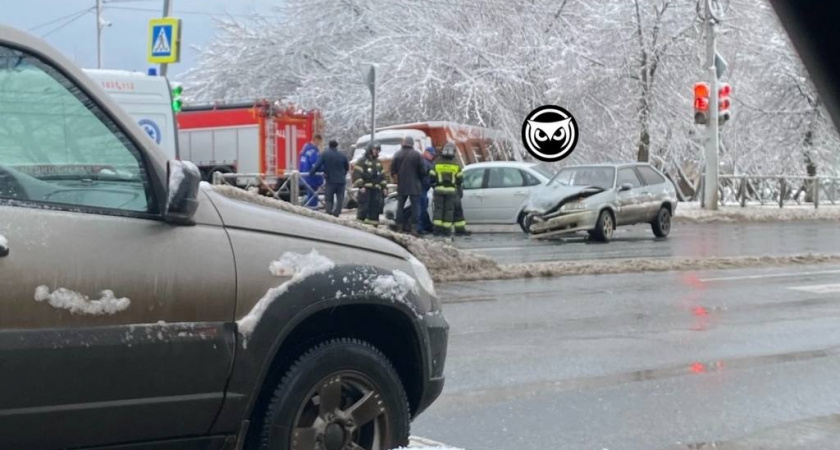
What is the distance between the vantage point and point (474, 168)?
23.6 meters

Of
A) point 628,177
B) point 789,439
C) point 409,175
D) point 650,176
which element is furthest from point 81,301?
point 650,176

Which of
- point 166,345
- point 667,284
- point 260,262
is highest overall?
point 260,262

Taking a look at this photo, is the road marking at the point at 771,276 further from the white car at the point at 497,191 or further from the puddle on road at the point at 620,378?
the white car at the point at 497,191

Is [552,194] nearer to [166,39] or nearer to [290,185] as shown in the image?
[290,185]

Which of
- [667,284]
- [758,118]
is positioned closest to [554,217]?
[667,284]

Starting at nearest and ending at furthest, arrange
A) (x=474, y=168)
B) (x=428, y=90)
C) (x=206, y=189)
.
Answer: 1. (x=206, y=189)
2. (x=474, y=168)
3. (x=428, y=90)

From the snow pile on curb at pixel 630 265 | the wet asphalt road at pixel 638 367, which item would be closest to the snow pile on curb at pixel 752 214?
the snow pile on curb at pixel 630 265

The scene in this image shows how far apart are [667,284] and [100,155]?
10508 mm

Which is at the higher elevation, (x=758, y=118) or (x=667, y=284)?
(x=758, y=118)

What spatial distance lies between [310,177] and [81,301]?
19251mm

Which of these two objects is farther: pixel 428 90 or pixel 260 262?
pixel 428 90

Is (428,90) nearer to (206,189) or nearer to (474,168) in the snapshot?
(474,168)

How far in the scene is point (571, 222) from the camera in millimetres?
20266

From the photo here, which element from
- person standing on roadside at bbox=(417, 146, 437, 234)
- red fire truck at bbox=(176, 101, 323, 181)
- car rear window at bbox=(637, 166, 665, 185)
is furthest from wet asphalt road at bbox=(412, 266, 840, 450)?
red fire truck at bbox=(176, 101, 323, 181)
